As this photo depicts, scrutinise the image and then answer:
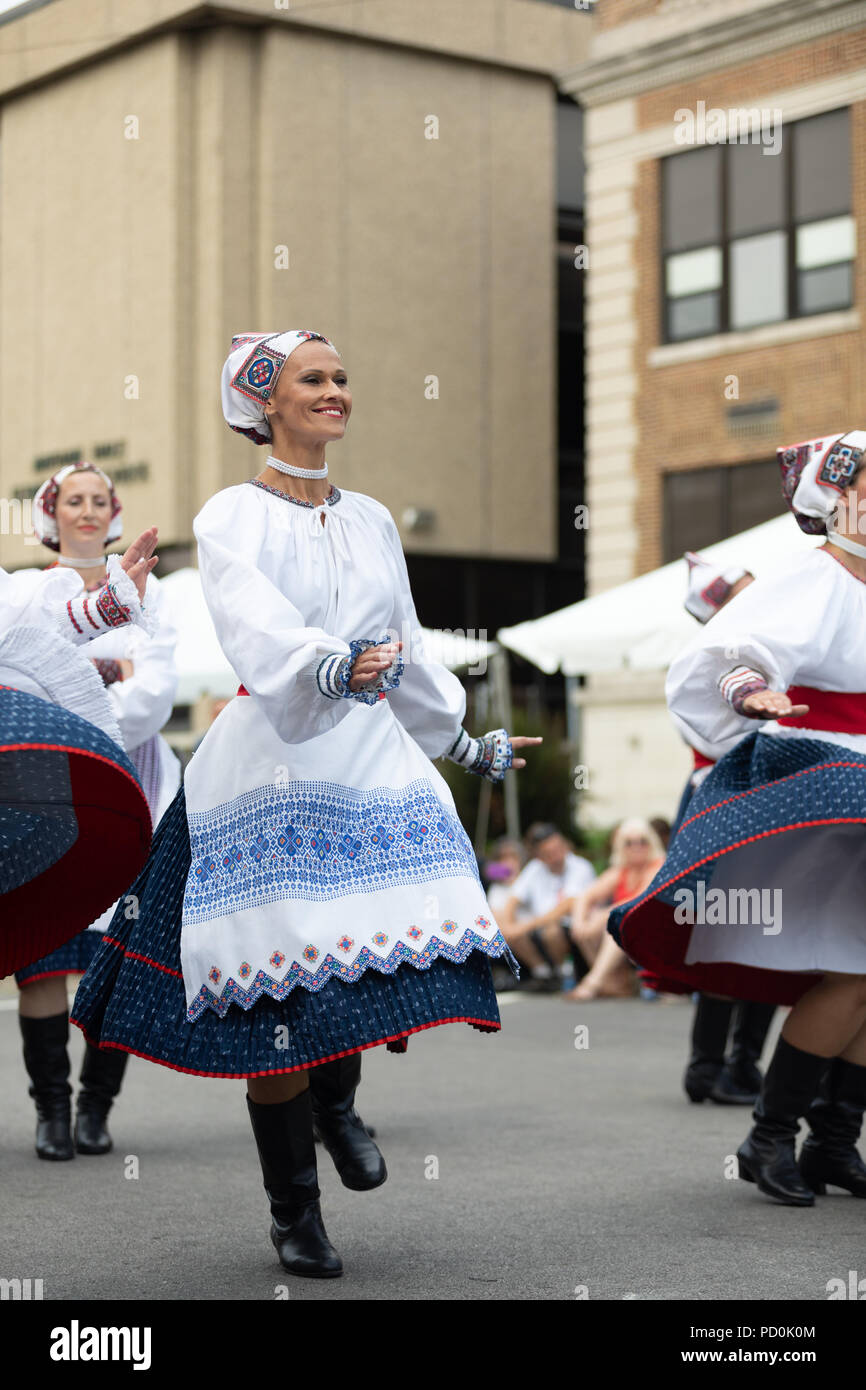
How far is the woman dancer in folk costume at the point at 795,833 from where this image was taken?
4746 mm

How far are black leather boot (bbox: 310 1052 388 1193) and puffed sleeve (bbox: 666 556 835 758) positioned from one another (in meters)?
1.30

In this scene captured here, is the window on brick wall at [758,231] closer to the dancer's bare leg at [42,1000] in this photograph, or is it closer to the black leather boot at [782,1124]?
the dancer's bare leg at [42,1000]

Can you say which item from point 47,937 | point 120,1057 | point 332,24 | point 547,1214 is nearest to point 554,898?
point 120,1057

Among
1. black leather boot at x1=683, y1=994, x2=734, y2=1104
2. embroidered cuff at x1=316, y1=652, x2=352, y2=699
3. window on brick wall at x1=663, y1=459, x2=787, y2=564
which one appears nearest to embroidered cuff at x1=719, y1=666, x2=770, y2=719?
embroidered cuff at x1=316, y1=652, x2=352, y2=699

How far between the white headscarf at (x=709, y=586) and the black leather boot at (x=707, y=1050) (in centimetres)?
142

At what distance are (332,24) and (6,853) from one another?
2367cm

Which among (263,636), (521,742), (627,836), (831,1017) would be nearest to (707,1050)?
(831,1017)

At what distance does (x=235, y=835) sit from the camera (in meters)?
4.01

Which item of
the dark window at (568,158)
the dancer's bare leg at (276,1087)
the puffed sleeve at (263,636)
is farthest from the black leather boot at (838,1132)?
the dark window at (568,158)

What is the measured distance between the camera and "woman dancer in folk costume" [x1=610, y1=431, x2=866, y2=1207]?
15.6ft

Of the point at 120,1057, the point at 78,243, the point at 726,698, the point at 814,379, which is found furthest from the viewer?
the point at 78,243

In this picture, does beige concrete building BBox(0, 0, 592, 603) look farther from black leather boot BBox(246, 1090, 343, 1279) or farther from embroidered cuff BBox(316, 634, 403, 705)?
embroidered cuff BBox(316, 634, 403, 705)
